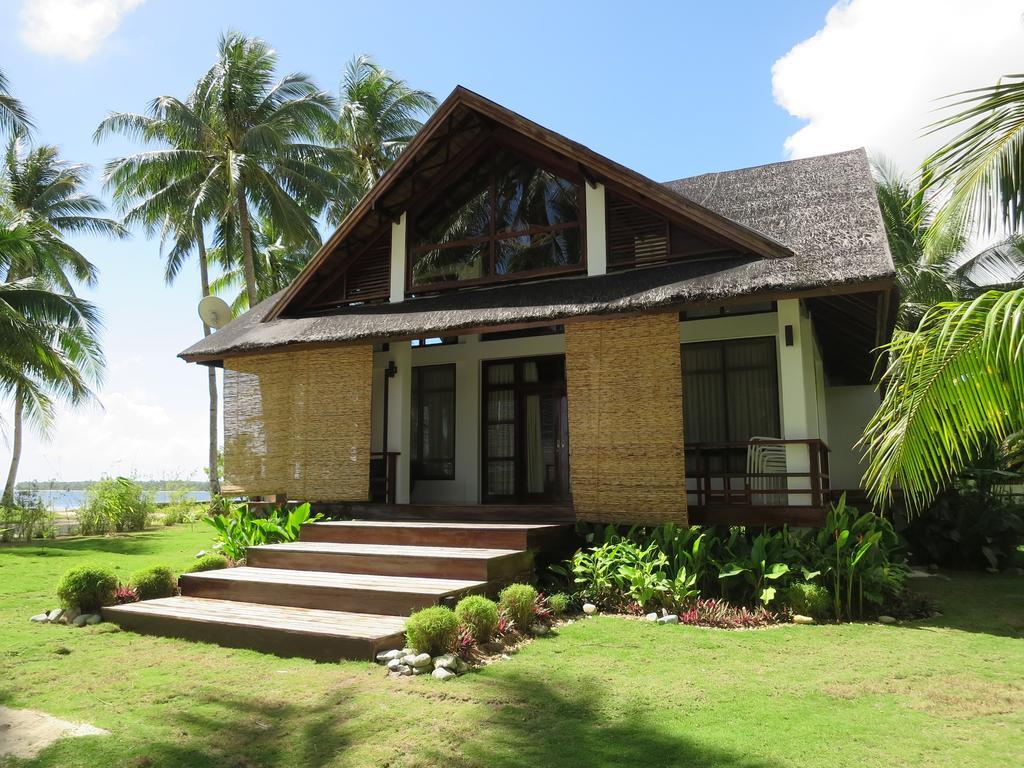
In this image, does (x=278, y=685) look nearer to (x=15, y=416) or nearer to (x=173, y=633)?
(x=173, y=633)

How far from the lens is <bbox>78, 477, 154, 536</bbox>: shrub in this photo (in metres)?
16.8

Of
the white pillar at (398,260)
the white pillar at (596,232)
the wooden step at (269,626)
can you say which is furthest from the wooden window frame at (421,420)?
the wooden step at (269,626)

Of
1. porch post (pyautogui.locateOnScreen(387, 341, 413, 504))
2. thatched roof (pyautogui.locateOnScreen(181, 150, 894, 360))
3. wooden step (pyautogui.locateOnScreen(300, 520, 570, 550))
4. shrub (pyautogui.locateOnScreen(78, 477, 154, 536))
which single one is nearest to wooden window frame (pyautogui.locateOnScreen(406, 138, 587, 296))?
thatched roof (pyautogui.locateOnScreen(181, 150, 894, 360))

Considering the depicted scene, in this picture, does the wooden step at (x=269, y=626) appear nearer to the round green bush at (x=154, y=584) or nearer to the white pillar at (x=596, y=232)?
the round green bush at (x=154, y=584)

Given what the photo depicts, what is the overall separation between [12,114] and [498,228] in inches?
629

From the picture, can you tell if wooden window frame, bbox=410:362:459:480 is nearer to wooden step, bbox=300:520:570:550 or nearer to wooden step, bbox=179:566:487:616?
wooden step, bbox=300:520:570:550

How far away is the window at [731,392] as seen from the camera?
372 inches

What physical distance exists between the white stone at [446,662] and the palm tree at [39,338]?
43.0ft

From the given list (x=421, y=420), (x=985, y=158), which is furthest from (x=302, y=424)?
(x=985, y=158)

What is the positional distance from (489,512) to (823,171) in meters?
6.66

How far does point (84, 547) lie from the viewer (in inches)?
507

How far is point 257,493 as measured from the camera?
10.5 metres

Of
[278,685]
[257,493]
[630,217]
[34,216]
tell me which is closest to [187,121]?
[34,216]

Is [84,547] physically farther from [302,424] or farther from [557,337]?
[557,337]
